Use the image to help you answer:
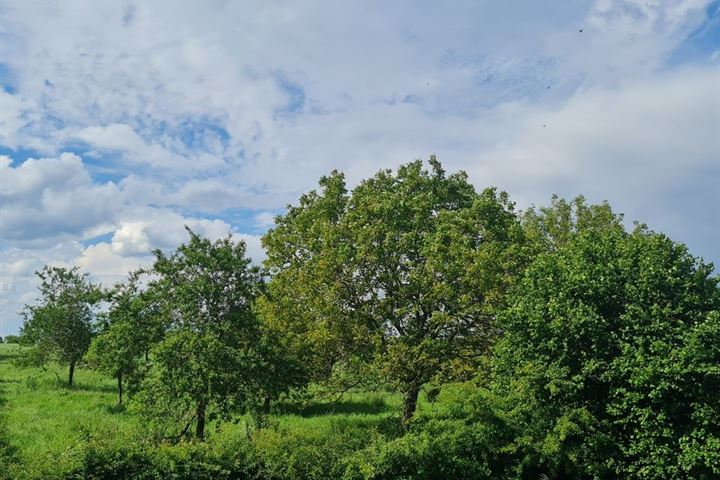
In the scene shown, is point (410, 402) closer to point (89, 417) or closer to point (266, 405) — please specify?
point (266, 405)

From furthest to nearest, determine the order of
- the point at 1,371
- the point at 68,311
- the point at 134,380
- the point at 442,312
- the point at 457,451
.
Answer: the point at 1,371, the point at 68,311, the point at 134,380, the point at 442,312, the point at 457,451

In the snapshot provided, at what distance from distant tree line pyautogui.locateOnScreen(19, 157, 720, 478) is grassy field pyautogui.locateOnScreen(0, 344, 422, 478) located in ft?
6.85

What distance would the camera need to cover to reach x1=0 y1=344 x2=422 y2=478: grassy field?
18672mm

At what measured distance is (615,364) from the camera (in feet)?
60.6

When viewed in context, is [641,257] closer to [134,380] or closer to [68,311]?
[134,380]

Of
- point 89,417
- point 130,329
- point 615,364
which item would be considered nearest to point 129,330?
point 130,329

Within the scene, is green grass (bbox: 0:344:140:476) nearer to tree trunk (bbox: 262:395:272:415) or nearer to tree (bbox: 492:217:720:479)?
tree trunk (bbox: 262:395:272:415)

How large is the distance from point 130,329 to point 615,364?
21.2m

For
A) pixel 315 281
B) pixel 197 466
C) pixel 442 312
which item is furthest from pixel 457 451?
pixel 315 281

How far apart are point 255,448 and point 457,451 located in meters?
6.48

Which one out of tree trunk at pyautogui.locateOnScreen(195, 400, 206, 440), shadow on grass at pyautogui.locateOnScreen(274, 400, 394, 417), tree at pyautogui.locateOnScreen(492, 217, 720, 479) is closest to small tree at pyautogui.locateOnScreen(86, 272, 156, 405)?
tree trunk at pyautogui.locateOnScreen(195, 400, 206, 440)

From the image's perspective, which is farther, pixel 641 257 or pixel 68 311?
pixel 68 311

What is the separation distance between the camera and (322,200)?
28906 mm

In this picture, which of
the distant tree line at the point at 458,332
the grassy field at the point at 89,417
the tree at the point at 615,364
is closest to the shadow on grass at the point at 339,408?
the grassy field at the point at 89,417
